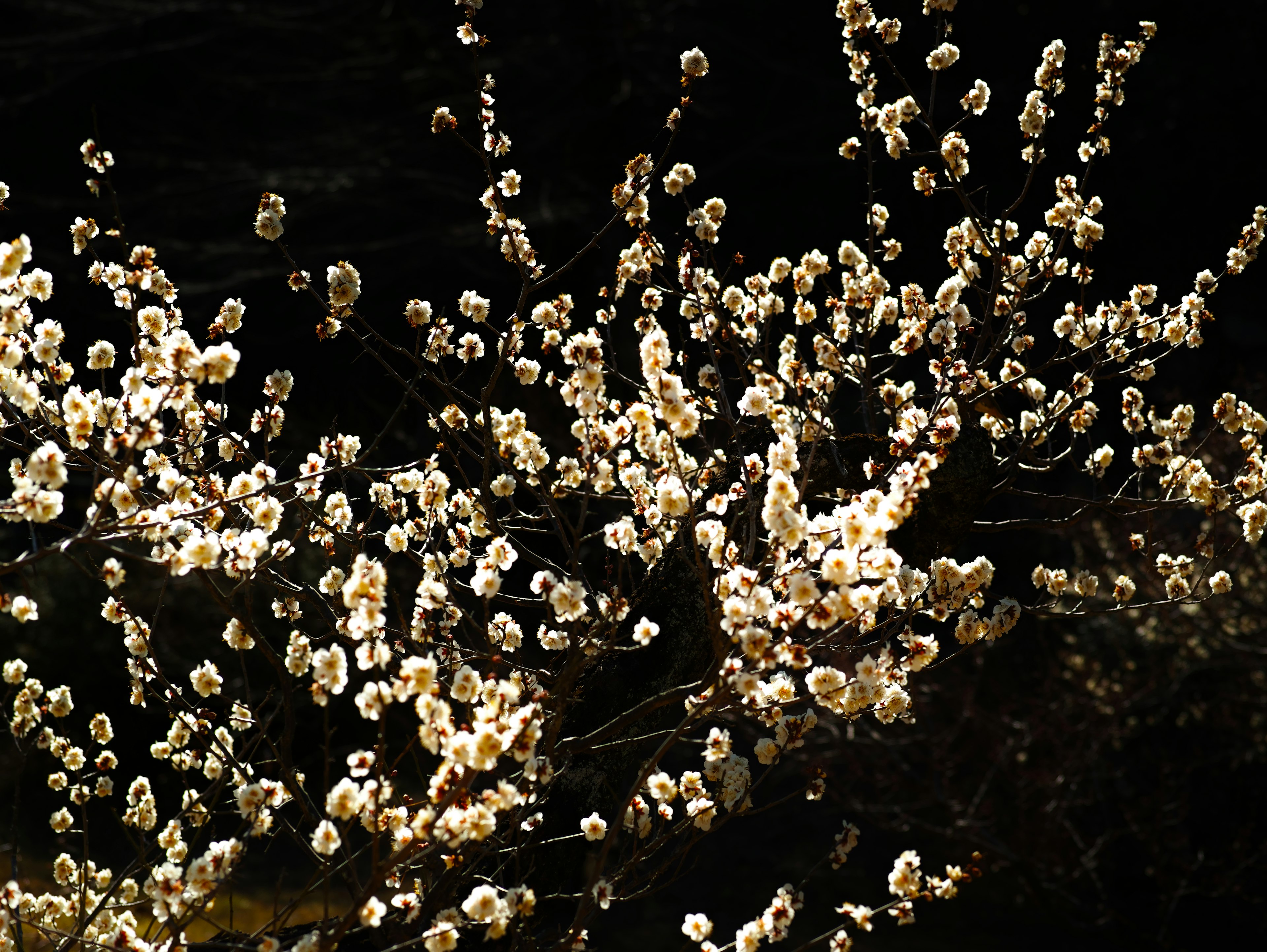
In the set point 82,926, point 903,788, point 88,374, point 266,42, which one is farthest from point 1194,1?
point 82,926

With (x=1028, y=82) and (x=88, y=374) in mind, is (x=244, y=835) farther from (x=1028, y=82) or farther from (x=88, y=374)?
(x=1028, y=82)

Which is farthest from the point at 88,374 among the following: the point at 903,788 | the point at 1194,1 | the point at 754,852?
the point at 1194,1

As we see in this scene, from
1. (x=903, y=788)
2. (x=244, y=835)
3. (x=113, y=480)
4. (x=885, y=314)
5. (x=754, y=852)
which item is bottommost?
(x=754, y=852)

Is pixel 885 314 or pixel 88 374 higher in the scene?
pixel 885 314

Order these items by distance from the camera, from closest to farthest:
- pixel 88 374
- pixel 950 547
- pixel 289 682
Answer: pixel 289 682, pixel 950 547, pixel 88 374

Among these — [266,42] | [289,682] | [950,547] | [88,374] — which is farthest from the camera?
[266,42]

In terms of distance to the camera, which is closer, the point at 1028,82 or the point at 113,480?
the point at 113,480
